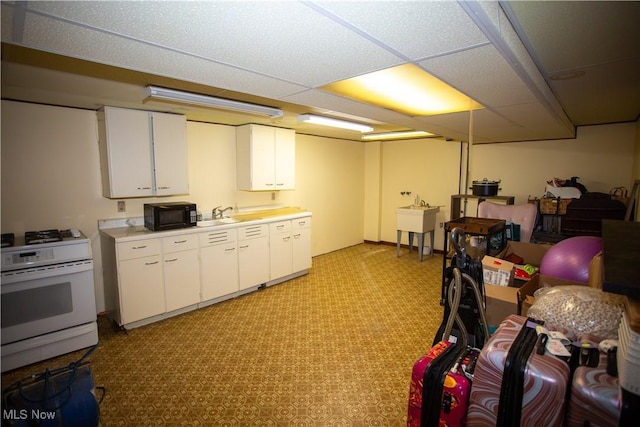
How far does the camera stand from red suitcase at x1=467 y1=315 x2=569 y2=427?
3.45 feet

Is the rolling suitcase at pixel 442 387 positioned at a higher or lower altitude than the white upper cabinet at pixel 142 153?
lower

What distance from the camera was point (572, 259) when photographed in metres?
2.33

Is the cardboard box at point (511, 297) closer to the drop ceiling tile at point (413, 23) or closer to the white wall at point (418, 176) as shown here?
the drop ceiling tile at point (413, 23)

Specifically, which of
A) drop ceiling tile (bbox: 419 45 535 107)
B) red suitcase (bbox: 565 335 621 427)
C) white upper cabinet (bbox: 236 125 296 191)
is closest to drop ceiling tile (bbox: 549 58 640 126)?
drop ceiling tile (bbox: 419 45 535 107)

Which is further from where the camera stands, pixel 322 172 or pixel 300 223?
pixel 322 172

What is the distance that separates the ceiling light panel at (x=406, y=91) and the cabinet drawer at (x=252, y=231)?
7.67 feet

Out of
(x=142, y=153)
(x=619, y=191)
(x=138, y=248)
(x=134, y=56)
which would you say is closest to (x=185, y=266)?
(x=138, y=248)

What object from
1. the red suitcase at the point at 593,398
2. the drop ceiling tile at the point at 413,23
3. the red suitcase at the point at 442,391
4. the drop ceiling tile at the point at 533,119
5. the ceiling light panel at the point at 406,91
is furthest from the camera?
the drop ceiling tile at the point at 533,119

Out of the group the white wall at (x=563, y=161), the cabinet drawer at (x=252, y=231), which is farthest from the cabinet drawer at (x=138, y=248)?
the white wall at (x=563, y=161)

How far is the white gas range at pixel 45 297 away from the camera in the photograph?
2.62 m

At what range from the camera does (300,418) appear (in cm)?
217

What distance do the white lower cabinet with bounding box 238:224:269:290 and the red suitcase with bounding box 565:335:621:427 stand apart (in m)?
3.61

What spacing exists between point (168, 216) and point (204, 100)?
1.43 meters

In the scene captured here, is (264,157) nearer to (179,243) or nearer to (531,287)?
(179,243)
